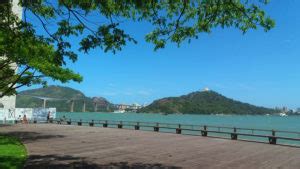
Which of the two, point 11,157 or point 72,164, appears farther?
point 11,157

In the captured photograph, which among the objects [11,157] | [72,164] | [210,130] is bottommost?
[72,164]

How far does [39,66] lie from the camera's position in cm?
2919

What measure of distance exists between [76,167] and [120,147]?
736 centimetres

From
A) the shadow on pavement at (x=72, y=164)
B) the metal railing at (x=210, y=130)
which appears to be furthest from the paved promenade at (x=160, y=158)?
the metal railing at (x=210, y=130)

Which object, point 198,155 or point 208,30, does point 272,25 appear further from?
point 198,155

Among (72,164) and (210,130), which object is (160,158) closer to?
(72,164)

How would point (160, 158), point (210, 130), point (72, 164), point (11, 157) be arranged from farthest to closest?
point (210, 130) < point (160, 158) < point (11, 157) < point (72, 164)

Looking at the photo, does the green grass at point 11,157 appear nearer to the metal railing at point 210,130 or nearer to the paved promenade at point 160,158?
the paved promenade at point 160,158

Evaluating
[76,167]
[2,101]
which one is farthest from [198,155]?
[2,101]

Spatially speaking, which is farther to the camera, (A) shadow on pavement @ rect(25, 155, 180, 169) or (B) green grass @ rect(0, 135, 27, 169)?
(A) shadow on pavement @ rect(25, 155, 180, 169)

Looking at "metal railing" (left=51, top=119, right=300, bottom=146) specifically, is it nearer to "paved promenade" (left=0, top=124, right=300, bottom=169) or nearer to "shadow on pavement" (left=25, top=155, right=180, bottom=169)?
"paved promenade" (left=0, top=124, right=300, bottom=169)

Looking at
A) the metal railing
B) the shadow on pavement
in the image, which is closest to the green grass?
the shadow on pavement

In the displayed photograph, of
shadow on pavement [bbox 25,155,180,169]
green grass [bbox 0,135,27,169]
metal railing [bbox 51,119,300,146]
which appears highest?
metal railing [bbox 51,119,300,146]

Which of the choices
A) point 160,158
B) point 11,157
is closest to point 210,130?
point 160,158
